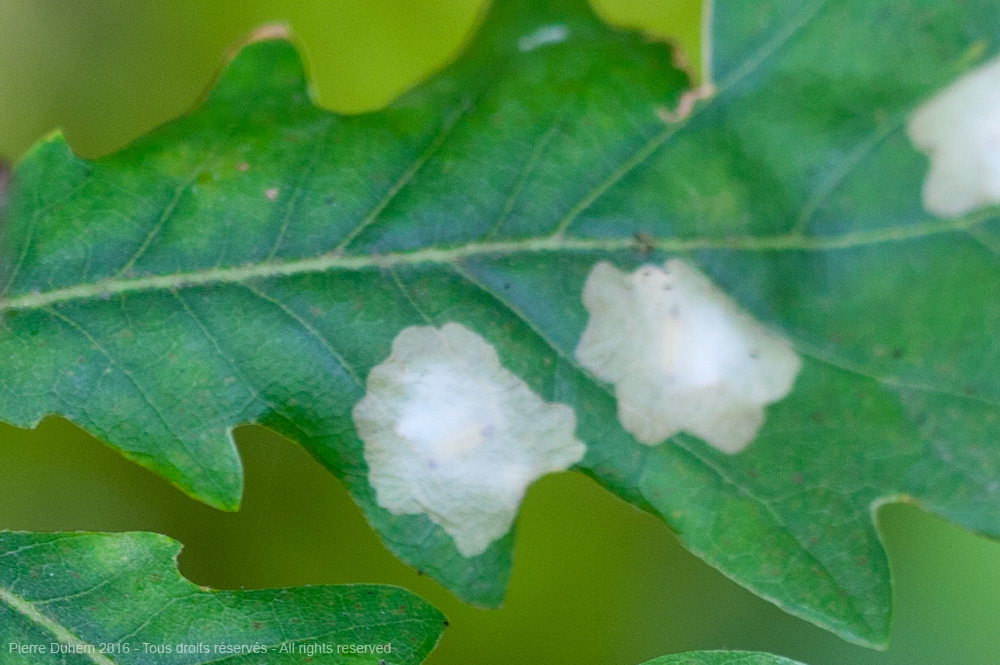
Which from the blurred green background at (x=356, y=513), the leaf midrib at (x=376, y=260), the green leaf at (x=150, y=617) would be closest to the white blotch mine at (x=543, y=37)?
the leaf midrib at (x=376, y=260)

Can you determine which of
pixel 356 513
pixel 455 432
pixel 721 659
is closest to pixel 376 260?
pixel 455 432

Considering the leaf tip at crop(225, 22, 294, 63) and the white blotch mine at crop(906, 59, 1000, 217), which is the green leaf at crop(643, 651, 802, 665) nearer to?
the white blotch mine at crop(906, 59, 1000, 217)

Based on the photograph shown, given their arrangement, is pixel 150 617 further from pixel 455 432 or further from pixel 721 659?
pixel 721 659

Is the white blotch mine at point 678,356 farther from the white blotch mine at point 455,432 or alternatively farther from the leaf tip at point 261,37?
the leaf tip at point 261,37

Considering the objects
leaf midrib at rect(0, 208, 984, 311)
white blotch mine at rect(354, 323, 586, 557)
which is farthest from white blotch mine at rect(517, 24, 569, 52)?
white blotch mine at rect(354, 323, 586, 557)

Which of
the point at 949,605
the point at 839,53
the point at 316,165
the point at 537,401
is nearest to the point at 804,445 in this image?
the point at 537,401
